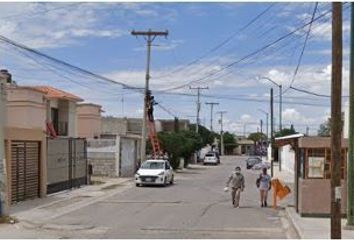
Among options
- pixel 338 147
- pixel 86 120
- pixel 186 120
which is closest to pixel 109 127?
pixel 86 120

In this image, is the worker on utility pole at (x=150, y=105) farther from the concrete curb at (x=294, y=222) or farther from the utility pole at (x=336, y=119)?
the utility pole at (x=336, y=119)

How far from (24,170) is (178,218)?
8036mm

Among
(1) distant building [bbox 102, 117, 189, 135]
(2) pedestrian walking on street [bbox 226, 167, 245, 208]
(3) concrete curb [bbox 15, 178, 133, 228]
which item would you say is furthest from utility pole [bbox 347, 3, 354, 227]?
(1) distant building [bbox 102, 117, 189, 135]

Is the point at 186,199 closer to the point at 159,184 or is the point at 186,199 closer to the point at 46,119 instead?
the point at 159,184

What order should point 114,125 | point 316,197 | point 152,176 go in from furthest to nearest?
1. point 114,125
2. point 152,176
3. point 316,197

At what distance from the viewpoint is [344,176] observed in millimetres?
21031

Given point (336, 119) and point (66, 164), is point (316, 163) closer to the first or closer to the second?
point (336, 119)

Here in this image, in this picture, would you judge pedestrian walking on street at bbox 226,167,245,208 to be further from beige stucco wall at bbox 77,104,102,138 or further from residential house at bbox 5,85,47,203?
beige stucco wall at bbox 77,104,102,138

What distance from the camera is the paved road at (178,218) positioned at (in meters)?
17.4

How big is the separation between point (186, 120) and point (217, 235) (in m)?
115

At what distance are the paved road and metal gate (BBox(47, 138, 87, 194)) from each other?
10.6 ft

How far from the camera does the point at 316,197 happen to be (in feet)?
68.7

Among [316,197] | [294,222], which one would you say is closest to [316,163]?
[316,197]

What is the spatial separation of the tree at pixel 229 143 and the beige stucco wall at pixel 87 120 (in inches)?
4512
